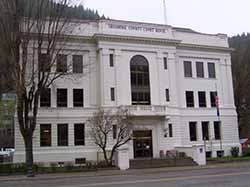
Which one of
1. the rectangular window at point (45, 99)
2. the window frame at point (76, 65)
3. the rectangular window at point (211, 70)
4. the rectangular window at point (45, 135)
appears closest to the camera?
the rectangular window at point (45, 135)

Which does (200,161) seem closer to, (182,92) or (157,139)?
(157,139)

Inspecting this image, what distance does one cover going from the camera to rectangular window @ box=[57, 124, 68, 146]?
40.5 m

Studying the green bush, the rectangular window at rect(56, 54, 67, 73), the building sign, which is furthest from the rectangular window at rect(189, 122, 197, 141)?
the rectangular window at rect(56, 54, 67, 73)

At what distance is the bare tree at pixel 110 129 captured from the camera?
117ft

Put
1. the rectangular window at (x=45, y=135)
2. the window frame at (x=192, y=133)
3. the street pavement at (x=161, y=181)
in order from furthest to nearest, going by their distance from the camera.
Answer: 1. the window frame at (x=192, y=133)
2. the rectangular window at (x=45, y=135)
3. the street pavement at (x=161, y=181)

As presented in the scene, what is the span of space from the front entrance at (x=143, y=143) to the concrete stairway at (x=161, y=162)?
4097 mm

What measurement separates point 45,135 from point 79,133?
12.7ft

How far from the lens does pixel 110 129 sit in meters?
37.3

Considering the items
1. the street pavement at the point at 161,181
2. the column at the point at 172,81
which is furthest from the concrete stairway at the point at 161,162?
the street pavement at the point at 161,181

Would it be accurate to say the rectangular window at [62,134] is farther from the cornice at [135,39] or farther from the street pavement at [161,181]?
the street pavement at [161,181]

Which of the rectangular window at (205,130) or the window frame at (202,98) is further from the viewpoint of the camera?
the window frame at (202,98)

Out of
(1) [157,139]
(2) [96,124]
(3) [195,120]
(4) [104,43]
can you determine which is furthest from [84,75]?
(3) [195,120]

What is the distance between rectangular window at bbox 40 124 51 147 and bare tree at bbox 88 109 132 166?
4.65 metres

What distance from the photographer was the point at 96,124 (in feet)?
121
